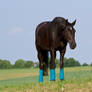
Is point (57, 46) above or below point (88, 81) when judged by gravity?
above

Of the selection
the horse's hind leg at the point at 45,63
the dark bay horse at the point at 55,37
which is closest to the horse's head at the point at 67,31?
the dark bay horse at the point at 55,37

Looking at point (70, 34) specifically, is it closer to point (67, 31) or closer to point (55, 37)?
point (67, 31)

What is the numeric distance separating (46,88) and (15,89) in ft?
4.07

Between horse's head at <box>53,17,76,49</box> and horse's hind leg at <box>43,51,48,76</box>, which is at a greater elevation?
horse's head at <box>53,17,76,49</box>

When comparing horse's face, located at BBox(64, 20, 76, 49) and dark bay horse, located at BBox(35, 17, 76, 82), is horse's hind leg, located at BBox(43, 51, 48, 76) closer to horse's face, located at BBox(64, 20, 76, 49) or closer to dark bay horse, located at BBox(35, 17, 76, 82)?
dark bay horse, located at BBox(35, 17, 76, 82)

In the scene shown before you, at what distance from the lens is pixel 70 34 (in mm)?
9430

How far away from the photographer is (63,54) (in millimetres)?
9914

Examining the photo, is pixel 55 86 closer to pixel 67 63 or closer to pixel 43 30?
pixel 43 30

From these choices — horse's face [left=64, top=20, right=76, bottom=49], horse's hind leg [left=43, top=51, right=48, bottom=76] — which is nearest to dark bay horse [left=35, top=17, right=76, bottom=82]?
horse's face [left=64, top=20, right=76, bottom=49]

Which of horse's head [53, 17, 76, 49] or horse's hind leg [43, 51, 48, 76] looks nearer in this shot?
horse's head [53, 17, 76, 49]

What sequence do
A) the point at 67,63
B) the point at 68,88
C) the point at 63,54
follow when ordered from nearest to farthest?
the point at 68,88, the point at 63,54, the point at 67,63

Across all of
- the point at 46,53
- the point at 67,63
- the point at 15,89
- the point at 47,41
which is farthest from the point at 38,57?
the point at 67,63

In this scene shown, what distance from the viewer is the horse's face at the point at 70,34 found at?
9.40 meters

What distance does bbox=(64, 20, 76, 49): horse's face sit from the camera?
30.8 feet
